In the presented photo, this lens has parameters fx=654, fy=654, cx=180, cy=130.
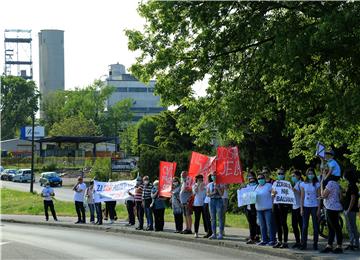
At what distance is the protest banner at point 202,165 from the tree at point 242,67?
76cm

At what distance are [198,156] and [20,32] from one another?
154936 mm

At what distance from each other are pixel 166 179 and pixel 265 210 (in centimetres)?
689

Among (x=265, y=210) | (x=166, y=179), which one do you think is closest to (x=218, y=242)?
(x=265, y=210)

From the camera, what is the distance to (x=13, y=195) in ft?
165

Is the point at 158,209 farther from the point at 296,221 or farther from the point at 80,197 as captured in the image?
the point at 296,221

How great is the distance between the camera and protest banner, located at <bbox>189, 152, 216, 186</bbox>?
20.8 m

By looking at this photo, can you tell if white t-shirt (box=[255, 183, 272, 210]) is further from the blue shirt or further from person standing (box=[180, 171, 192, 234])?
person standing (box=[180, 171, 192, 234])

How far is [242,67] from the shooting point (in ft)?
65.8

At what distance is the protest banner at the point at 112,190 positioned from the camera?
26109mm

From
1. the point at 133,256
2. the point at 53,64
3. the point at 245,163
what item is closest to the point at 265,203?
the point at 133,256

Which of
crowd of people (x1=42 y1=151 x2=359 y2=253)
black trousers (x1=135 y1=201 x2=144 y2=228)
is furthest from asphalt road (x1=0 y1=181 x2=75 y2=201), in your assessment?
crowd of people (x1=42 y1=151 x2=359 y2=253)

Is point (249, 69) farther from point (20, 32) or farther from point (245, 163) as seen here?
point (20, 32)

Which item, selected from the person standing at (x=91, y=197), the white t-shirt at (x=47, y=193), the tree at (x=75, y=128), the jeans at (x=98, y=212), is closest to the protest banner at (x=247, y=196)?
the jeans at (x=98, y=212)

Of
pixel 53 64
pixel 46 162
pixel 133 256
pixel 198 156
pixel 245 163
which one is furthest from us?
pixel 53 64
